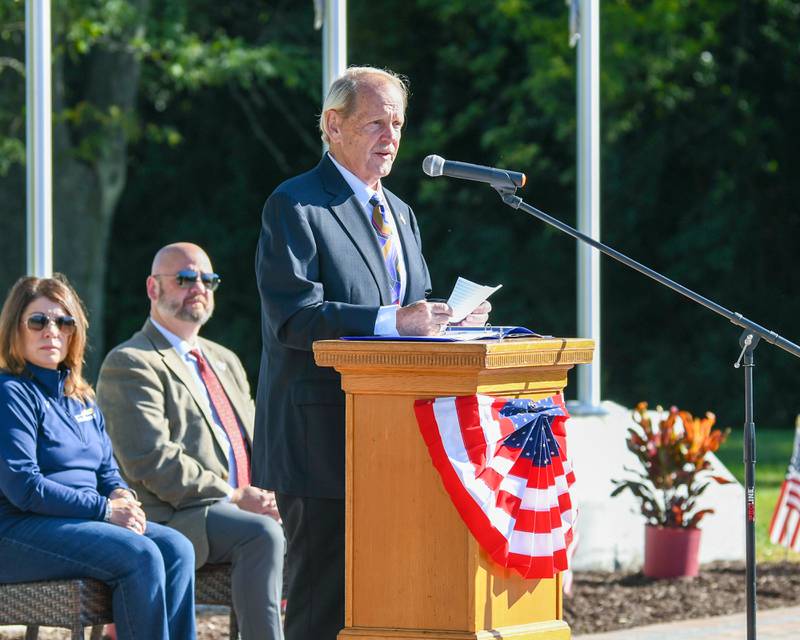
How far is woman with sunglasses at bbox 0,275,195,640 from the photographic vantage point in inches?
180

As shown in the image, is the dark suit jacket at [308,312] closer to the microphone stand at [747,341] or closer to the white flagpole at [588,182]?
the microphone stand at [747,341]

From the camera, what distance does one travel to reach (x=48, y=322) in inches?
189

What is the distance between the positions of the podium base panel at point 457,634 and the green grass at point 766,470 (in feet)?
12.4

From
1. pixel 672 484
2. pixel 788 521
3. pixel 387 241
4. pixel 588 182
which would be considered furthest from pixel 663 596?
pixel 387 241

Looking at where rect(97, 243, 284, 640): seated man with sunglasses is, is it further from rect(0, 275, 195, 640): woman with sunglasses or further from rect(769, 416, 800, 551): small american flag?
rect(769, 416, 800, 551): small american flag

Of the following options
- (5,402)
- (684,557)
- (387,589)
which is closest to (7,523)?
(5,402)

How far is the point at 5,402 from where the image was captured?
4637 millimetres

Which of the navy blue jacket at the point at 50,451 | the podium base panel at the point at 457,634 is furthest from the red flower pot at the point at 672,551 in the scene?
the podium base panel at the point at 457,634

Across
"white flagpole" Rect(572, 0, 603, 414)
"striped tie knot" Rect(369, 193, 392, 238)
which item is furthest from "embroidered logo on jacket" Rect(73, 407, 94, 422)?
"white flagpole" Rect(572, 0, 603, 414)

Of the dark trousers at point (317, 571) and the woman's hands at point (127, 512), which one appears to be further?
the woman's hands at point (127, 512)

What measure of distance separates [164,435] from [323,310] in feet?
5.73

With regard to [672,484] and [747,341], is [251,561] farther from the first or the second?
[672,484]

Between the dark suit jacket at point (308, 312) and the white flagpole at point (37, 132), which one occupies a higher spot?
the white flagpole at point (37, 132)

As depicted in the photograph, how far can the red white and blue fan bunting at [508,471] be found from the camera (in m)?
3.45
